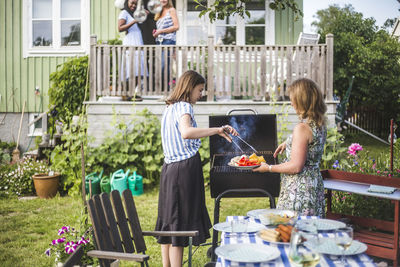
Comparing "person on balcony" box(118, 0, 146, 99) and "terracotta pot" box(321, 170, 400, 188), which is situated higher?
"person on balcony" box(118, 0, 146, 99)

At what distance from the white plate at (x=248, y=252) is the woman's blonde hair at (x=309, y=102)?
1.29m

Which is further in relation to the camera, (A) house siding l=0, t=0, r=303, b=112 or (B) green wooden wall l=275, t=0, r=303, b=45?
(A) house siding l=0, t=0, r=303, b=112

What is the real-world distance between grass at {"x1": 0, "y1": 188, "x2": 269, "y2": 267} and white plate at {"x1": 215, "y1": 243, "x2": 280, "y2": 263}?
2230mm

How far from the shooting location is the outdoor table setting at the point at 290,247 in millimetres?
1934

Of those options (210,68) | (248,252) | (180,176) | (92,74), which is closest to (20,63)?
(92,74)

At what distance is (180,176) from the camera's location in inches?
144

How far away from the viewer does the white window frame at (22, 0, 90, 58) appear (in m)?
10.9

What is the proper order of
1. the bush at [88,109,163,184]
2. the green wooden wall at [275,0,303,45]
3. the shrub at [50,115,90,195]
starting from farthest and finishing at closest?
the green wooden wall at [275,0,303,45] → the bush at [88,109,163,184] → the shrub at [50,115,90,195]

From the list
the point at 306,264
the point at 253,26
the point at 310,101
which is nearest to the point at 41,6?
the point at 253,26

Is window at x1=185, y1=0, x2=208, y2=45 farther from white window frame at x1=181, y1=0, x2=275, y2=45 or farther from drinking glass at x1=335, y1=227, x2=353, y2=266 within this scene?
drinking glass at x1=335, y1=227, x2=353, y2=266

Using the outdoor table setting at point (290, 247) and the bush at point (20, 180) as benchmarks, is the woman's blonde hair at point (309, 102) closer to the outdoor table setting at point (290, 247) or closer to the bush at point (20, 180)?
the outdoor table setting at point (290, 247)

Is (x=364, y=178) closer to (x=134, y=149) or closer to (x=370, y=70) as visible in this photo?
(x=134, y=149)

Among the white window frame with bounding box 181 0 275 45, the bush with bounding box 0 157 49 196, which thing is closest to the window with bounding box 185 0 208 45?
the white window frame with bounding box 181 0 275 45

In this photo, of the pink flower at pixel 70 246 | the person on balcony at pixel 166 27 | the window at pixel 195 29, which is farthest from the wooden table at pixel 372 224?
the window at pixel 195 29
